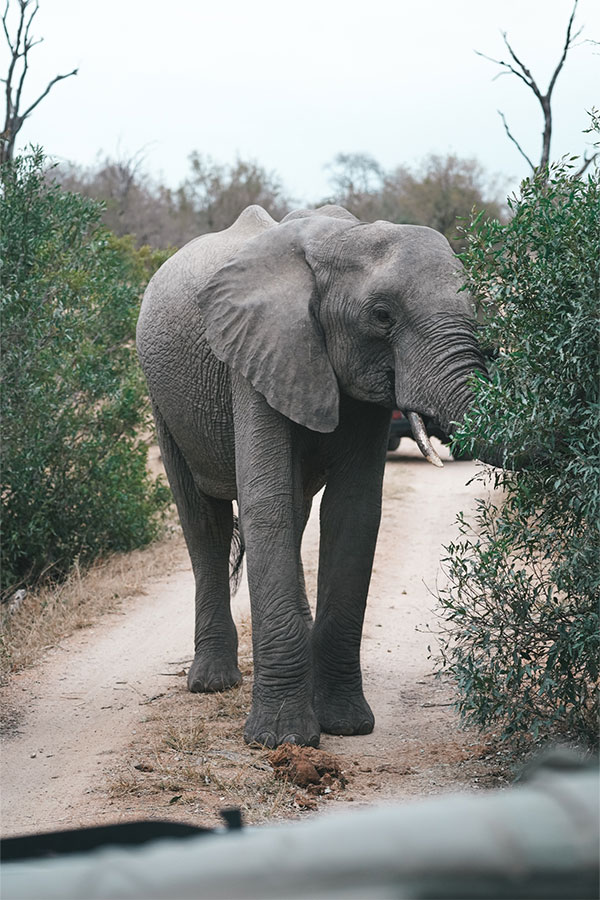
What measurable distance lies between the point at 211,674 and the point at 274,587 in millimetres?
1303

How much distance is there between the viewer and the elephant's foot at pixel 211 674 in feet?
19.4

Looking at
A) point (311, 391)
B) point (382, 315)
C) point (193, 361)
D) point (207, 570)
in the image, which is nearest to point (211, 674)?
point (207, 570)

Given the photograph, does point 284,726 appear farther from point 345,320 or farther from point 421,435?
point 345,320

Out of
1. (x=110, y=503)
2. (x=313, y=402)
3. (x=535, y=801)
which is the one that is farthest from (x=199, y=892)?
(x=110, y=503)

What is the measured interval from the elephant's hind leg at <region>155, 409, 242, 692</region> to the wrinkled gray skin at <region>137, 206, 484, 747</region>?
1.76 ft

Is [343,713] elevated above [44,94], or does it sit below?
below

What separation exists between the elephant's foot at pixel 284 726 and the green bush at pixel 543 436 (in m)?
0.82

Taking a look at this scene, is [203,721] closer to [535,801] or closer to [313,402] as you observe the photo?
[313,402]

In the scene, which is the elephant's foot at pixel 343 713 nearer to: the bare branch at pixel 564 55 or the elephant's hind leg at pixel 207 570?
the elephant's hind leg at pixel 207 570

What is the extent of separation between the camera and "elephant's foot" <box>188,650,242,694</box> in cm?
591

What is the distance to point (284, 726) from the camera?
4789mm

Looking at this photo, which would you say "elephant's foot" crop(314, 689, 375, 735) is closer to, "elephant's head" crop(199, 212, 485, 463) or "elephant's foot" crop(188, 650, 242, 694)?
"elephant's foot" crop(188, 650, 242, 694)

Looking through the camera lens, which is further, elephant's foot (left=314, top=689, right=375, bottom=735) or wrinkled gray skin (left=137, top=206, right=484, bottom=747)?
elephant's foot (left=314, top=689, right=375, bottom=735)

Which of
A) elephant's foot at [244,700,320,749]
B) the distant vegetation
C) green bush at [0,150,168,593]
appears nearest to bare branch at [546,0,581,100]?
green bush at [0,150,168,593]
